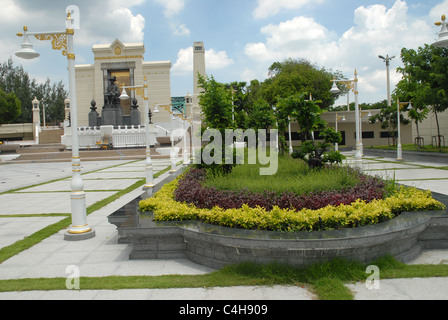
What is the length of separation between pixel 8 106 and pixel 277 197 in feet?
161

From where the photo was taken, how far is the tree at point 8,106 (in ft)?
144

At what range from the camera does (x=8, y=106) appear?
44.4 metres

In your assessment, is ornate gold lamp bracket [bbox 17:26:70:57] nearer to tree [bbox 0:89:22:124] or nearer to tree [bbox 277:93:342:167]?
tree [bbox 277:93:342:167]

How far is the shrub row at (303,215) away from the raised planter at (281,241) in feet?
0.62

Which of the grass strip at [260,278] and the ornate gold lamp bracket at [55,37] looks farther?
the ornate gold lamp bracket at [55,37]

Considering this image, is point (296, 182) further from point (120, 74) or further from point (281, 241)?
point (120, 74)

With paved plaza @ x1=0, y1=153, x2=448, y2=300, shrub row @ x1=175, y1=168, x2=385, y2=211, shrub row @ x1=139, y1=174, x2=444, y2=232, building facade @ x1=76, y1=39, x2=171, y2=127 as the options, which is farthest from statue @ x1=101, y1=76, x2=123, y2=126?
shrub row @ x1=139, y1=174, x2=444, y2=232

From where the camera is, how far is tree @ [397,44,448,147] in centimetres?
1812

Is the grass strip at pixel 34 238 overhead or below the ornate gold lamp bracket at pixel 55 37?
below

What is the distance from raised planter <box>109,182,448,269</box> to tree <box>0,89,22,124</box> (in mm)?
46656

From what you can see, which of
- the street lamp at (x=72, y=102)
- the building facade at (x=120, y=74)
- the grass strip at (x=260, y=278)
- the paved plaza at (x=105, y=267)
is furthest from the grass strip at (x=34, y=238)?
the building facade at (x=120, y=74)

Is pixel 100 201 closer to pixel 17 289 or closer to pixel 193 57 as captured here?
pixel 17 289

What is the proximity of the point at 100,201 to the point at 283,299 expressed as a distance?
820cm

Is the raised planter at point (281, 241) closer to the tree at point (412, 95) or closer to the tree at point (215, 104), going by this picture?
the tree at point (215, 104)
